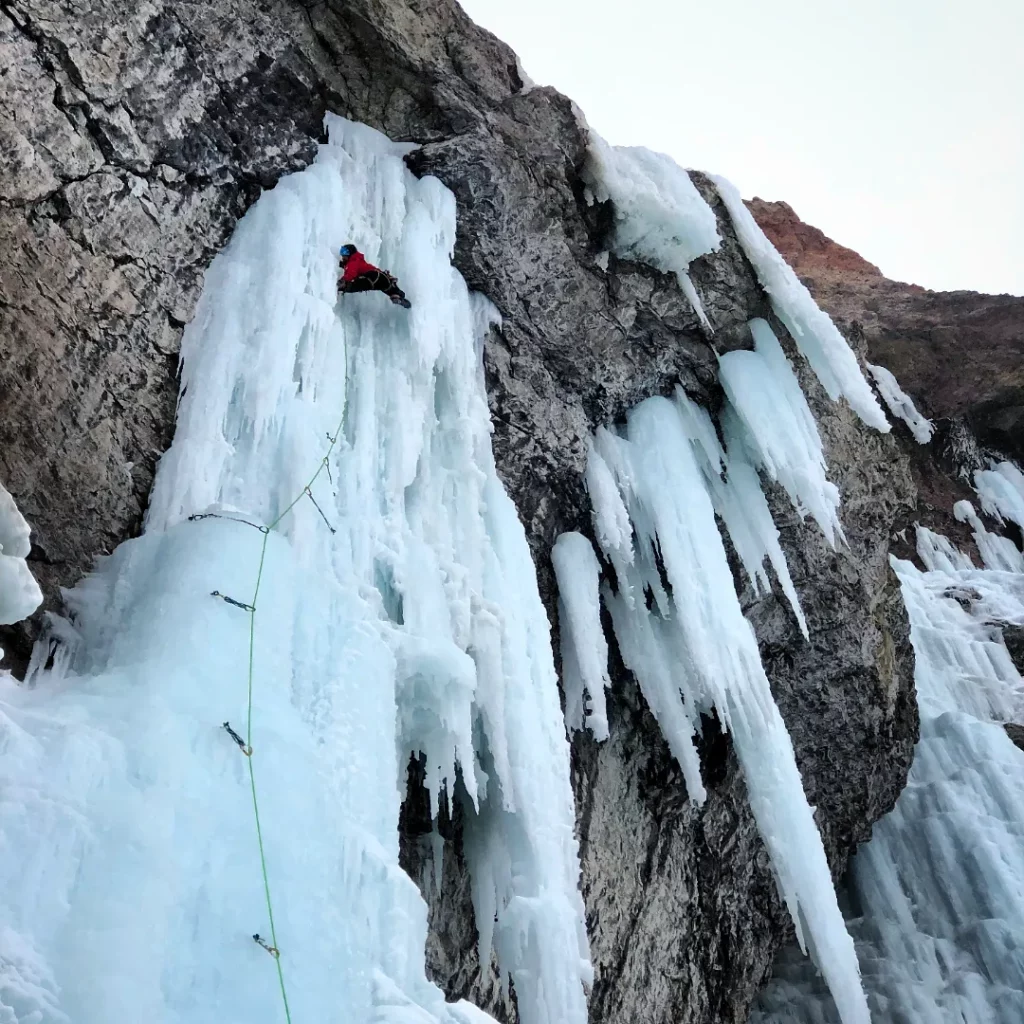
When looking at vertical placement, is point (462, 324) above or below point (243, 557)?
above

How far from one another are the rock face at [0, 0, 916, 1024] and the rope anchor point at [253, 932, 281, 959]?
2115 mm

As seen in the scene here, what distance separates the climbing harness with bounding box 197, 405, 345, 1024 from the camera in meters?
2.75

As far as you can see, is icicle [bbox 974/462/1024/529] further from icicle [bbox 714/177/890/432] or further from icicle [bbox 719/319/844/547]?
icicle [bbox 714/177/890/432]

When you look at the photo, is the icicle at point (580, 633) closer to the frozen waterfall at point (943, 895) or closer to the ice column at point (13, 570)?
the ice column at point (13, 570)

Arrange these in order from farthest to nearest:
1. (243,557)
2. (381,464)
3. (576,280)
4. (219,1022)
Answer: (576,280), (381,464), (243,557), (219,1022)

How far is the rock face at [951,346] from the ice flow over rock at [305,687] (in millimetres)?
15592

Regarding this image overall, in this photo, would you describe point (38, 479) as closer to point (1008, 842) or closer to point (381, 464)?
point (381, 464)

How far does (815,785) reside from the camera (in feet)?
→ 33.1

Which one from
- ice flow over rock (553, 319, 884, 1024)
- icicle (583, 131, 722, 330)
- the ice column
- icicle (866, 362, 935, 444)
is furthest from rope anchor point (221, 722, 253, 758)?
icicle (866, 362, 935, 444)

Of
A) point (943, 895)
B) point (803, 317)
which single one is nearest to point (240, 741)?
point (803, 317)

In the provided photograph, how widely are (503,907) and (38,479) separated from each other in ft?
11.8

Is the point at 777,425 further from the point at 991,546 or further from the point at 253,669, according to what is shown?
the point at 991,546

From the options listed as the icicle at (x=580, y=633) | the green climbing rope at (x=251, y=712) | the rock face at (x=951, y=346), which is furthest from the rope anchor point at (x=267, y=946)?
the rock face at (x=951, y=346)

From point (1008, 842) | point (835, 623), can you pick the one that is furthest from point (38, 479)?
point (1008, 842)
